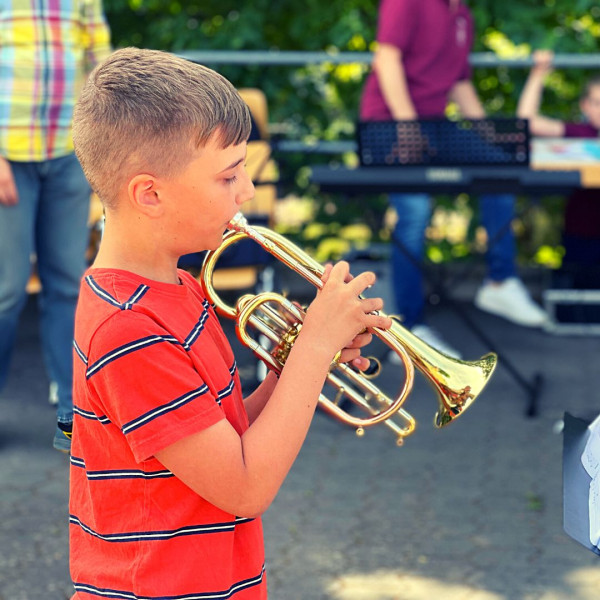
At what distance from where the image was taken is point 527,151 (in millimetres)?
4344

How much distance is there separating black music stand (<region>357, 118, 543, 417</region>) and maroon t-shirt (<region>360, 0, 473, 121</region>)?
0.57 meters

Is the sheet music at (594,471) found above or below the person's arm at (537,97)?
above

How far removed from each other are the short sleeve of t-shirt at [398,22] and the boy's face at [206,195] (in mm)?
3551

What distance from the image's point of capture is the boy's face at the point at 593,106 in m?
5.58

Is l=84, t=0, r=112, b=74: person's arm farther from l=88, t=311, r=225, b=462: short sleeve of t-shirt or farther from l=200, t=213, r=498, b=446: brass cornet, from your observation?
l=88, t=311, r=225, b=462: short sleeve of t-shirt

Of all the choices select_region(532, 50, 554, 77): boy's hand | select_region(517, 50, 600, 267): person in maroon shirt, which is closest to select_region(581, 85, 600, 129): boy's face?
select_region(517, 50, 600, 267): person in maroon shirt

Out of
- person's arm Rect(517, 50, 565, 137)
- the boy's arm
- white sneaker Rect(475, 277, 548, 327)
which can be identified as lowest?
white sneaker Rect(475, 277, 548, 327)

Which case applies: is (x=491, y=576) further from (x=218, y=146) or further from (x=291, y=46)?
(x=291, y=46)

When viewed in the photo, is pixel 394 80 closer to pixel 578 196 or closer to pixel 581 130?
pixel 581 130

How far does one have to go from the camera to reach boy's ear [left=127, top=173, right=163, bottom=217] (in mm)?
1508

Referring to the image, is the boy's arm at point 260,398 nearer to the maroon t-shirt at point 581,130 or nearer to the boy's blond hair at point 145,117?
the boy's blond hair at point 145,117

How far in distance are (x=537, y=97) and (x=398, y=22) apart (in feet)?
4.04

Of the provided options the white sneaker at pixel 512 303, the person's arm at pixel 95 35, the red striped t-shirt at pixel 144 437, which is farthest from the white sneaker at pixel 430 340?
the red striped t-shirt at pixel 144 437

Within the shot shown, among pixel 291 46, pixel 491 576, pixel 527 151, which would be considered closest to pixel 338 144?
pixel 291 46
